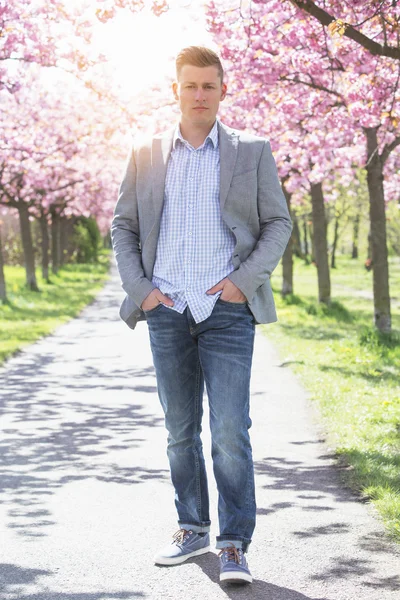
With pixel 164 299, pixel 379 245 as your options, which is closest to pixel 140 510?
pixel 164 299

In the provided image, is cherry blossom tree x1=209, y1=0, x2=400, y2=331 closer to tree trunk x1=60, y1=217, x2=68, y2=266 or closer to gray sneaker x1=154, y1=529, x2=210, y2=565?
gray sneaker x1=154, y1=529, x2=210, y2=565

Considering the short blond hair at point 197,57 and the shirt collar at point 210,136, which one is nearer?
the short blond hair at point 197,57

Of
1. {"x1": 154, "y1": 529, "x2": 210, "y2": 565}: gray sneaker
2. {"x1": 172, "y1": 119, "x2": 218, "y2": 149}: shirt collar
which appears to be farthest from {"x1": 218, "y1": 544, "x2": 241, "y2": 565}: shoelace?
{"x1": 172, "y1": 119, "x2": 218, "y2": 149}: shirt collar

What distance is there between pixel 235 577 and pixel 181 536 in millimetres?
477

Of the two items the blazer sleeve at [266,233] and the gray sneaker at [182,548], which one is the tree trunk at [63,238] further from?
the blazer sleeve at [266,233]

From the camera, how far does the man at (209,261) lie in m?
3.91

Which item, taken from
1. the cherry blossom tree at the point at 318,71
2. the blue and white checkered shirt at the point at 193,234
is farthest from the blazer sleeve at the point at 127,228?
the cherry blossom tree at the point at 318,71

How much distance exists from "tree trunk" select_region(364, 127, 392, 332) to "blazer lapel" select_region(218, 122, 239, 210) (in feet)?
31.8

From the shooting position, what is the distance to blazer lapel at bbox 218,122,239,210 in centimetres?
394

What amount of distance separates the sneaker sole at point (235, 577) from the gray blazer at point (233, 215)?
3.33 feet

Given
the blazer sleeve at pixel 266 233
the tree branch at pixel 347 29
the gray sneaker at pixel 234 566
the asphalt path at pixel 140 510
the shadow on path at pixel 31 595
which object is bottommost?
the asphalt path at pixel 140 510

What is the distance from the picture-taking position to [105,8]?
26.5 feet

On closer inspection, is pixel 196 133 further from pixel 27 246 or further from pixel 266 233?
pixel 27 246

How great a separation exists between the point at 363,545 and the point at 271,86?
31.2 feet
